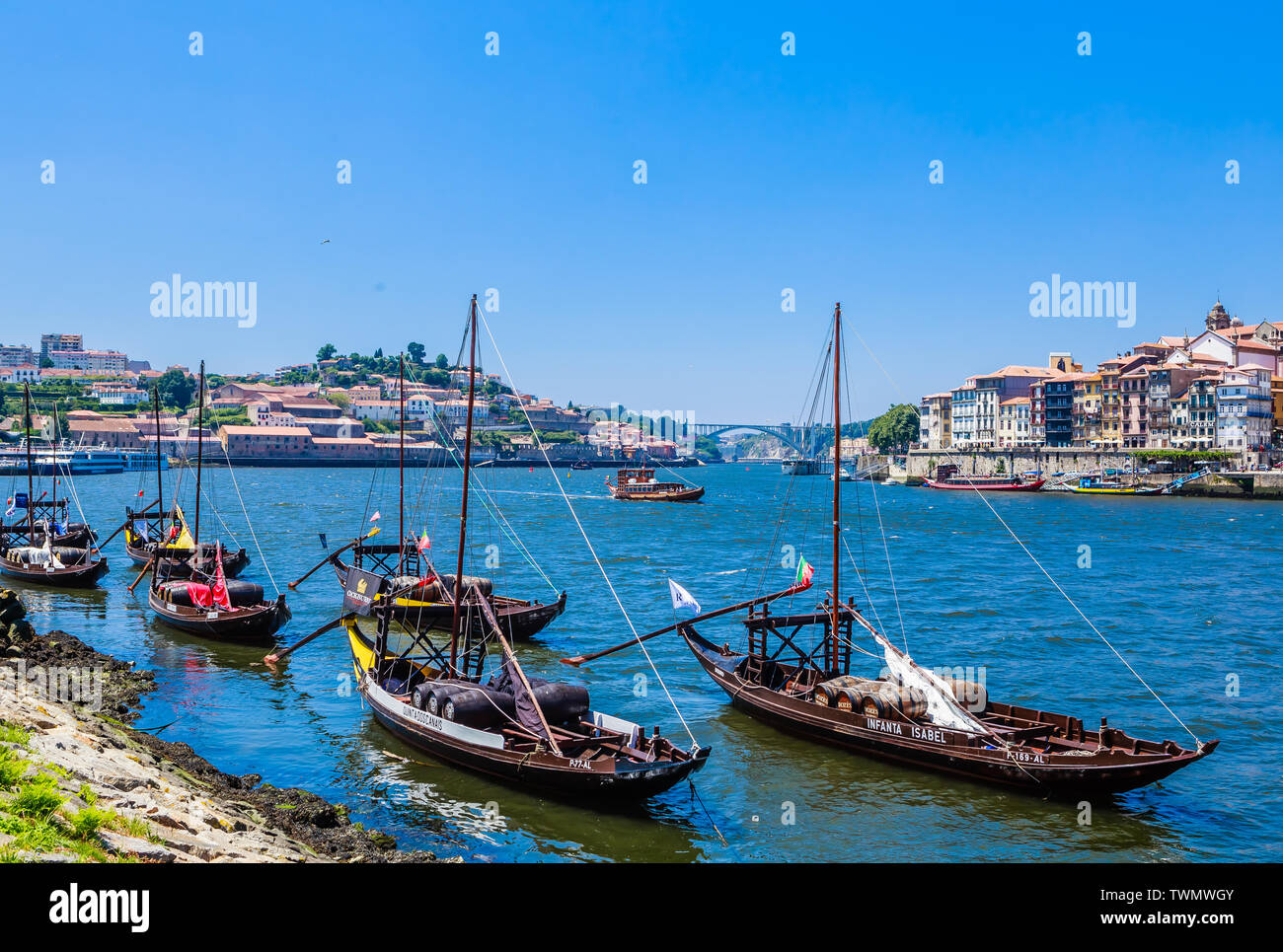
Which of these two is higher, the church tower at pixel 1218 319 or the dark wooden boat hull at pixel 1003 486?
the church tower at pixel 1218 319

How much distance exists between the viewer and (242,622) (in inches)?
1356

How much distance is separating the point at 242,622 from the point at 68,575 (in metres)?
18.0

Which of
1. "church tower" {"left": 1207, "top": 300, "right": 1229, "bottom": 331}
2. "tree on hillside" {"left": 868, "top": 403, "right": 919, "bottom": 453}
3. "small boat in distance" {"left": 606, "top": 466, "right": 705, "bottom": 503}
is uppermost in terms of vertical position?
"church tower" {"left": 1207, "top": 300, "right": 1229, "bottom": 331}

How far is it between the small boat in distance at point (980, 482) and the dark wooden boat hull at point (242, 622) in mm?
118934

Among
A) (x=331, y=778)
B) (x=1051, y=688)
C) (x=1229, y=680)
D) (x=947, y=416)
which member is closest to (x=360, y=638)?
(x=331, y=778)

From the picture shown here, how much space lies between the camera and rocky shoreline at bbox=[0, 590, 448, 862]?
11438 millimetres

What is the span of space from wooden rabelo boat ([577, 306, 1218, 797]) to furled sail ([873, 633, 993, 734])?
0.02 metres

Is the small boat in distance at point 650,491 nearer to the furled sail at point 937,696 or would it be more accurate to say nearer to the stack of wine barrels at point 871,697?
the stack of wine barrels at point 871,697

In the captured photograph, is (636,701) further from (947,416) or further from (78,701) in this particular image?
(947,416)

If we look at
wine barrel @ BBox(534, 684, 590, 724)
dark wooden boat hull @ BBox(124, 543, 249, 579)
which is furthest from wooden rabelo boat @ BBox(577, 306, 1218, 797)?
dark wooden boat hull @ BBox(124, 543, 249, 579)

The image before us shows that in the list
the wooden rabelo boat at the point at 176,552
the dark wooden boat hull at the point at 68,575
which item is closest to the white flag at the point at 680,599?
the wooden rabelo boat at the point at 176,552

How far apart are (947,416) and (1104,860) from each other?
6957 inches

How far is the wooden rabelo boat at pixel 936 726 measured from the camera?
1923 centimetres

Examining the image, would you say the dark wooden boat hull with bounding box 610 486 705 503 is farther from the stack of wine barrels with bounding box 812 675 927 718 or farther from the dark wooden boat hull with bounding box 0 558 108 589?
the stack of wine barrels with bounding box 812 675 927 718
